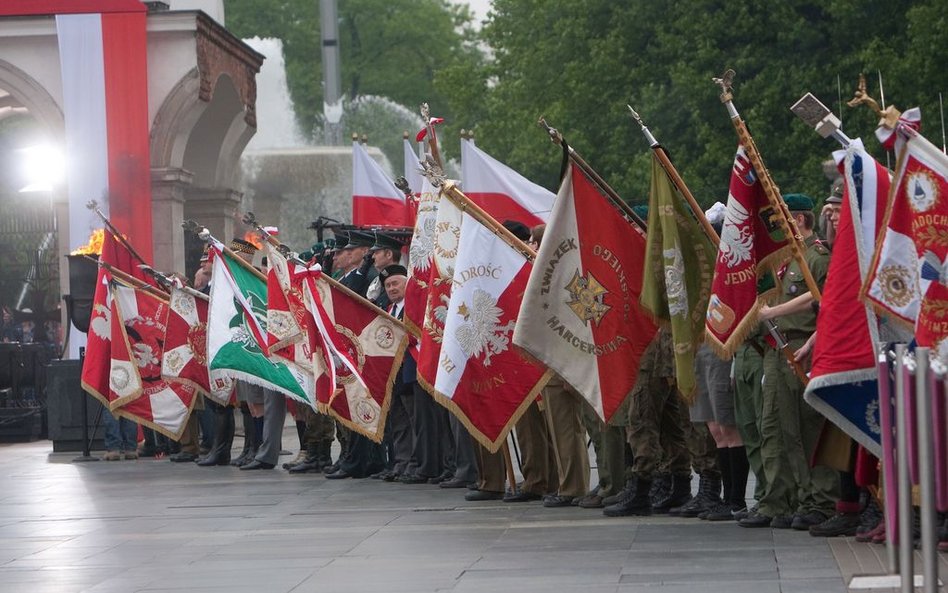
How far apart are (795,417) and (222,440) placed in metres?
8.19

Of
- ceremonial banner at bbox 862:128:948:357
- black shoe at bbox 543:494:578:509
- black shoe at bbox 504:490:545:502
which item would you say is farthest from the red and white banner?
ceremonial banner at bbox 862:128:948:357

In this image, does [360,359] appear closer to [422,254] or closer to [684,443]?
[422,254]

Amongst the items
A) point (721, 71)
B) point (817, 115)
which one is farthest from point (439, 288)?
point (721, 71)

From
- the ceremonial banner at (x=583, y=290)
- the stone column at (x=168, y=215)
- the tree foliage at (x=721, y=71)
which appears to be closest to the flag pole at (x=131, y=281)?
the stone column at (x=168, y=215)

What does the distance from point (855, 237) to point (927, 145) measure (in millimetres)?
615

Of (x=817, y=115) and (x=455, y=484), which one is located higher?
(x=817, y=115)

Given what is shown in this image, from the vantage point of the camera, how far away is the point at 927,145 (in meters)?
8.55

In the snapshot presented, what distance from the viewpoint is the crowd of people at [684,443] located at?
32.9 feet

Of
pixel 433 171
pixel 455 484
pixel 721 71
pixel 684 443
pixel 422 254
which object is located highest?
pixel 721 71

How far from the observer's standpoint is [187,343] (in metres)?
17.3

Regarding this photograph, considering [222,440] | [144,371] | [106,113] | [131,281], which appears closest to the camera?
[222,440]

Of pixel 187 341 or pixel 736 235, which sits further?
pixel 187 341

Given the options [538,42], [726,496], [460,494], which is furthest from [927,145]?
[538,42]

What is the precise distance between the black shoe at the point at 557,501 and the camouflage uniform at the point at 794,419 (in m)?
2.18
